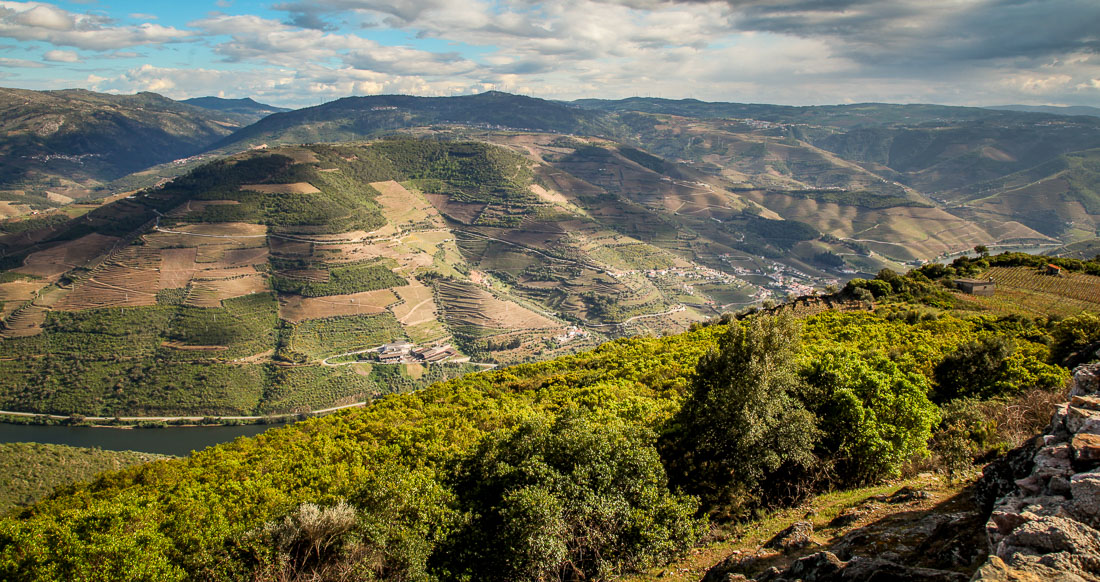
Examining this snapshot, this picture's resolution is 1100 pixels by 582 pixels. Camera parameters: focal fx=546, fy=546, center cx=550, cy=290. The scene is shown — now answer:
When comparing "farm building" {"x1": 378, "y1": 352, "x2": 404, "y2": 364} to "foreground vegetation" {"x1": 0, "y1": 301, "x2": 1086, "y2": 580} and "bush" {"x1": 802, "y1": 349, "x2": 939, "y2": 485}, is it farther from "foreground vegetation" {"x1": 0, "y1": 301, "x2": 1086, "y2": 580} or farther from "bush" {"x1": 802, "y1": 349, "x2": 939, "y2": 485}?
"bush" {"x1": 802, "y1": 349, "x2": 939, "y2": 485}

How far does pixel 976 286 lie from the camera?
55500mm

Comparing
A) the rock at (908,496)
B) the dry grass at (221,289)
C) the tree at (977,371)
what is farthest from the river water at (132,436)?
the rock at (908,496)

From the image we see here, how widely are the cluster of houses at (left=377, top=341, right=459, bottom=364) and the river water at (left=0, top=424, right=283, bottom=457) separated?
123 ft

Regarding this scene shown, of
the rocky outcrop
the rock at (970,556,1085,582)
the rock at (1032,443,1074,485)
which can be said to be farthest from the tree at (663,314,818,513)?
the rock at (970,556,1085,582)

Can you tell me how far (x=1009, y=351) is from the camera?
28.6 meters

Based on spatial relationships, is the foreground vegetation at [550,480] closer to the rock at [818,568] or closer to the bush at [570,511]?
the bush at [570,511]

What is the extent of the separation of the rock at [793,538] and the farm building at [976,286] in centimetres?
5237

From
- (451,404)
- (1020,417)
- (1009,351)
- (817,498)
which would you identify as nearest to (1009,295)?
(1009,351)

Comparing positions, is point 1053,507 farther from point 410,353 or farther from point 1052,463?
point 410,353

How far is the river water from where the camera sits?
10531 cm

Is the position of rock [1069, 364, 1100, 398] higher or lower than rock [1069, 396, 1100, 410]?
lower

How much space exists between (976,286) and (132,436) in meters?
141

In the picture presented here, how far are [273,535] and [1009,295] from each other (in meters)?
64.7

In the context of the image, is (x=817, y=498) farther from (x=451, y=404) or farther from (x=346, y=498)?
(x=451, y=404)
